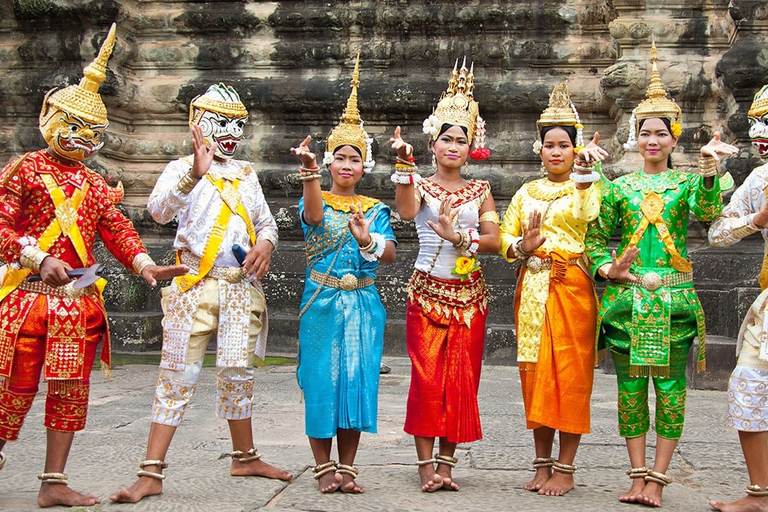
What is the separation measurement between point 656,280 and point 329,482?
172 cm

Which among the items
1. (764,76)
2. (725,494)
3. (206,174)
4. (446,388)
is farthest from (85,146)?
(764,76)

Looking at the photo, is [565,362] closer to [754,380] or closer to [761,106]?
[754,380]

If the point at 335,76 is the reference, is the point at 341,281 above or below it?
below

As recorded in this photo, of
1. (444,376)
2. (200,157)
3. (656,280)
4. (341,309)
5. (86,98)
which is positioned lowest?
(444,376)

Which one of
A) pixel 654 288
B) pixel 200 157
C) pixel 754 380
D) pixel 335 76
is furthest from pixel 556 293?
pixel 335 76

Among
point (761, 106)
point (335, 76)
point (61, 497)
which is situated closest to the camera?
point (61, 497)

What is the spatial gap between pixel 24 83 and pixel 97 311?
6.33 metres

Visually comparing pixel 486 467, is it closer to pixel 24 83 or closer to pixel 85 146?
pixel 85 146

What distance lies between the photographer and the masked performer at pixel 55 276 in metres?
3.97

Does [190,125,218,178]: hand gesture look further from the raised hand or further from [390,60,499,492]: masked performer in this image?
the raised hand

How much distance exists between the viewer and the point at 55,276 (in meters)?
3.93

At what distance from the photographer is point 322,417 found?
4.28m

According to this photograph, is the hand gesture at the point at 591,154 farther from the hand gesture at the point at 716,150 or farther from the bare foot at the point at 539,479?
the bare foot at the point at 539,479

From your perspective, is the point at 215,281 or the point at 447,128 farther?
the point at 447,128
